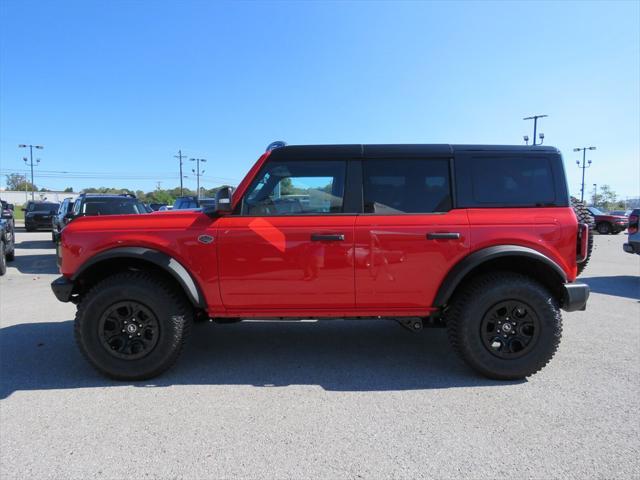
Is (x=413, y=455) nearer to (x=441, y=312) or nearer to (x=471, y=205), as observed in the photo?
(x=441, y=312)

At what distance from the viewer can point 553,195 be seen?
3.51 metres

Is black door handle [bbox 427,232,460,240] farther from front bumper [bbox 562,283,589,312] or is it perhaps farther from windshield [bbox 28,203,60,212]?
windshield [bbox 28,203,60,212]

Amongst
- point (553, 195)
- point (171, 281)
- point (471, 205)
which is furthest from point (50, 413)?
point (553, 195)

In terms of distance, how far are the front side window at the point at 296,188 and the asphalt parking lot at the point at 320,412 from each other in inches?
58.1

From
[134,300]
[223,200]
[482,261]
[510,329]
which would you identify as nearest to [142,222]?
[134,300]

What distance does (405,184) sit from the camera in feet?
11.7

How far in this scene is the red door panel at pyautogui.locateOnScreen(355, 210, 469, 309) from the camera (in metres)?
3.42

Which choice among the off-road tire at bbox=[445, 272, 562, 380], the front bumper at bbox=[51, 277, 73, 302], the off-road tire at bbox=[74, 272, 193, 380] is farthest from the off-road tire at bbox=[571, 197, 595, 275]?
the front bumper at bbox=[51, 277, 73, 302]

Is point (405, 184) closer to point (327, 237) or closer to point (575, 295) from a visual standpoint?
point (327, 237)

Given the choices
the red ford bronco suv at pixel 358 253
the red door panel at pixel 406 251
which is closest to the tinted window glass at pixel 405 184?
the red ford bronco suv at pixel 358 253

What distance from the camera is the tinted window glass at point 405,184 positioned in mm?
3539

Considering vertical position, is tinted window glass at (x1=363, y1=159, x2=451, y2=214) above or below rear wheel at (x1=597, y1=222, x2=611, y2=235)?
above

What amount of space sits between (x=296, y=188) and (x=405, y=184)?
3.14 ft

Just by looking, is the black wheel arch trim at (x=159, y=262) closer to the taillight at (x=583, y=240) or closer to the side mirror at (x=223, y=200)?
the side mirror at (x=223, y=200)
